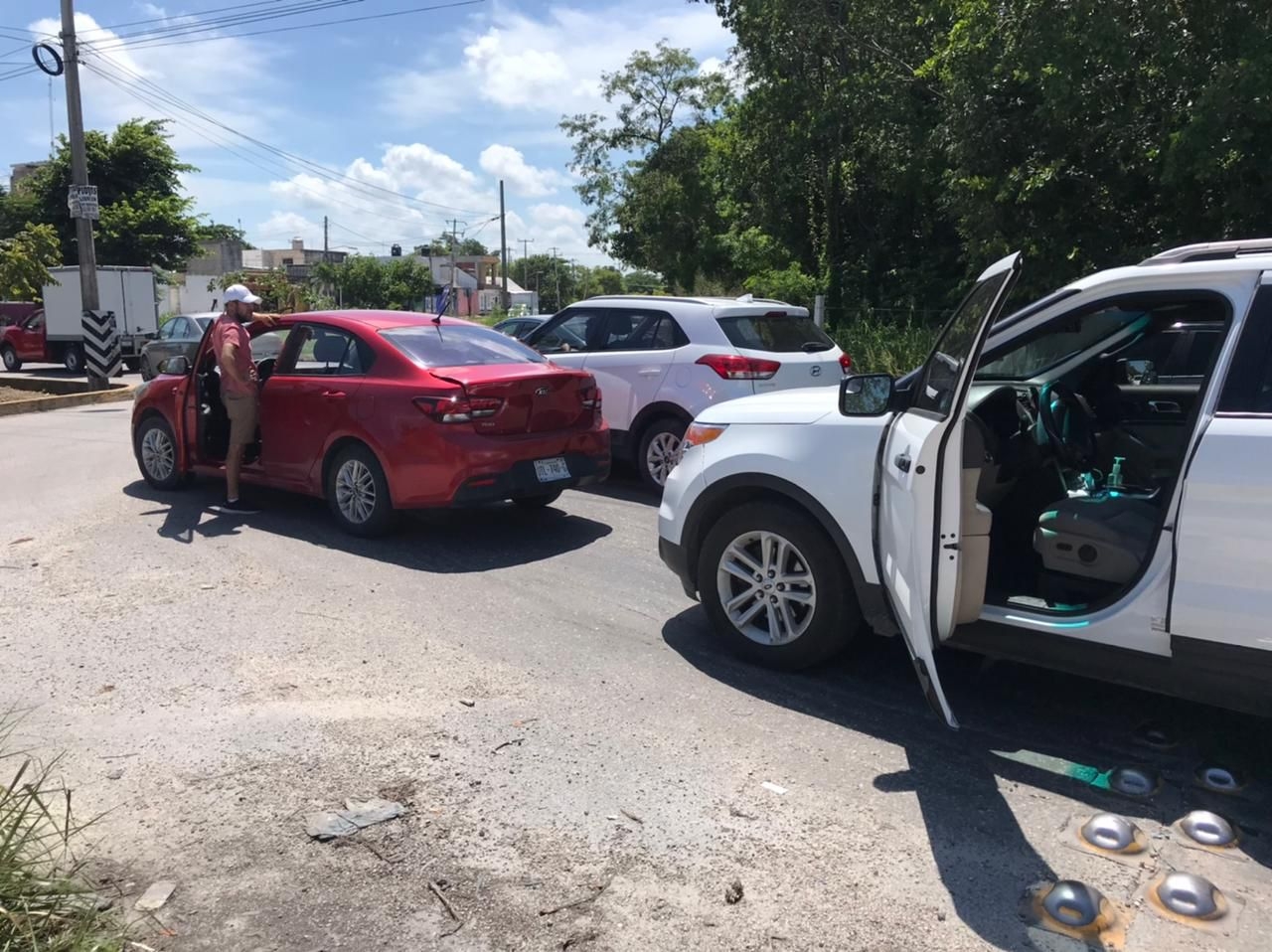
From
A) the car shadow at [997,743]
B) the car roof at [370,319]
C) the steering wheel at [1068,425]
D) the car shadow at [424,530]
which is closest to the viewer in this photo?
the car shadow at [997,743]

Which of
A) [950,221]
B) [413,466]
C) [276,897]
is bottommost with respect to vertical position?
[276,897]

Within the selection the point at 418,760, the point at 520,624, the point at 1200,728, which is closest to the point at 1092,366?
the point at 1200,728

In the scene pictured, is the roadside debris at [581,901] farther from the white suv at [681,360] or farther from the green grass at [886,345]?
the green grass at [886,345]

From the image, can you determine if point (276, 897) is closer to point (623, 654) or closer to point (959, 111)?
point (623, 654)

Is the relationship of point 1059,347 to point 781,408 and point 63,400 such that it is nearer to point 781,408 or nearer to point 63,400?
point 781,408

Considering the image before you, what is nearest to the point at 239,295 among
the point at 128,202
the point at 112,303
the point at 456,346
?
the point at 456,346

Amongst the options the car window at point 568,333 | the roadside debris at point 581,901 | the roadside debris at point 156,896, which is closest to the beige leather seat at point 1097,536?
the roadside debris at point 581,901

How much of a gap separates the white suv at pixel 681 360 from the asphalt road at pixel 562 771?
2.61m

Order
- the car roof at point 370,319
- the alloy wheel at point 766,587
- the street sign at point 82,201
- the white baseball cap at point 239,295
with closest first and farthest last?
the alloy wheel at point 766,587, the car roof at point 370,319, the white baseball cap at point 239,295, the street sign at point 82,201

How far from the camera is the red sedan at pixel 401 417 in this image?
6.59 m

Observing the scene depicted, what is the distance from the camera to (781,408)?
4.81m

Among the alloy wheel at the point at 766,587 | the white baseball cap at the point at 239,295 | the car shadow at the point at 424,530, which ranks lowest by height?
the car shadow at the point at 424,530

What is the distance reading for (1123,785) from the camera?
12.1 feet

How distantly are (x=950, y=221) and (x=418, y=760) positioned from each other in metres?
20.2
